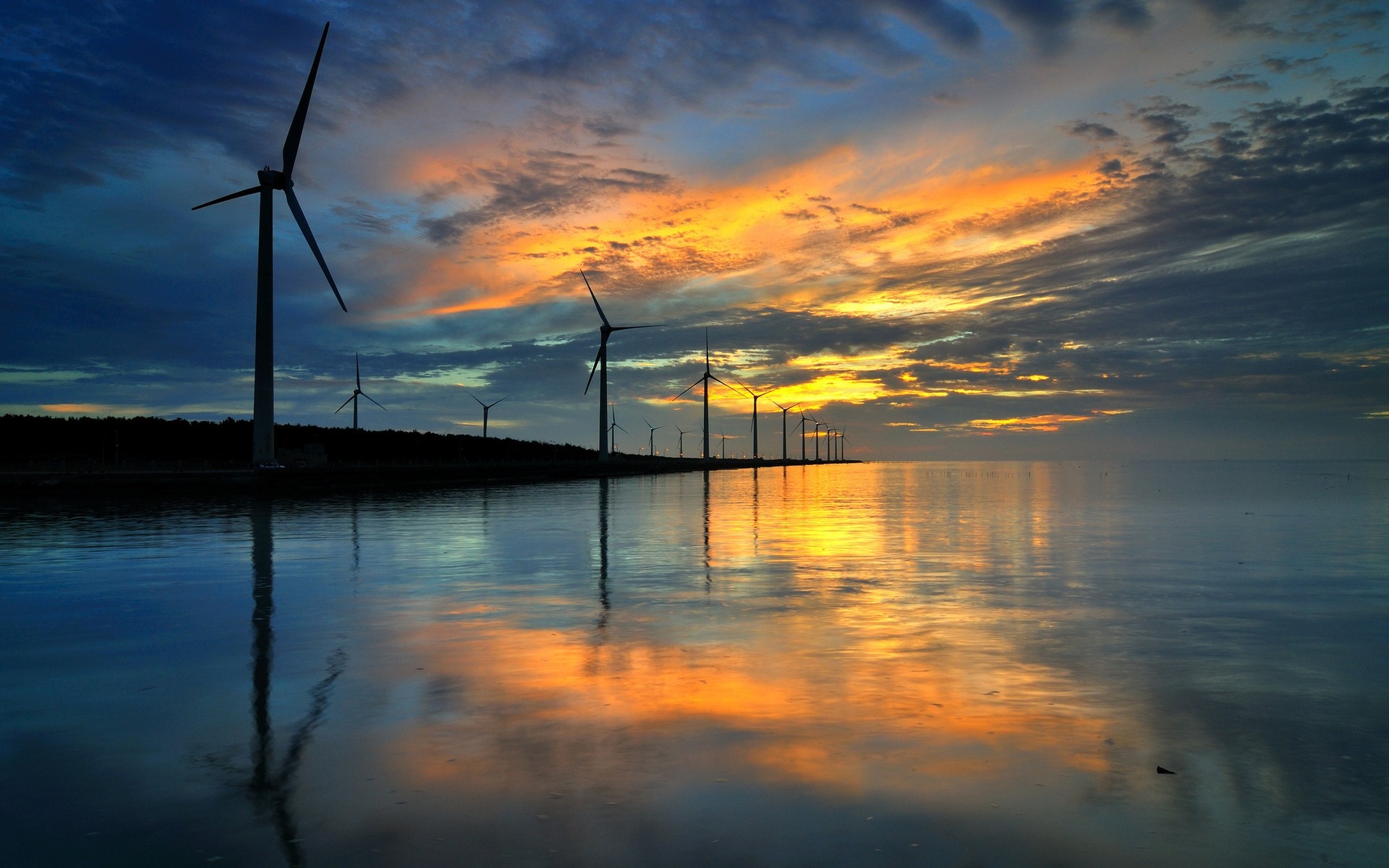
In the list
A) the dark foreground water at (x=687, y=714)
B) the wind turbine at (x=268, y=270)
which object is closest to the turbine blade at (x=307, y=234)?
the wind turbine at (x=268, y=270)

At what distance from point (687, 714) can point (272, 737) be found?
14.0ft

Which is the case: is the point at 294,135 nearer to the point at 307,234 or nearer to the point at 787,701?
the point at 307,234

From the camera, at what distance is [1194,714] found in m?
10.4

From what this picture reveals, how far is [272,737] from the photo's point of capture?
9266 millimetres

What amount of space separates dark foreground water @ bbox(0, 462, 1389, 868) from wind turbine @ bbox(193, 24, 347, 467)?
4058 cm

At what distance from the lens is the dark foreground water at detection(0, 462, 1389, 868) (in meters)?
6.93

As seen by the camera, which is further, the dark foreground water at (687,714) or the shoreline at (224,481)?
the shoreline at (224,481)

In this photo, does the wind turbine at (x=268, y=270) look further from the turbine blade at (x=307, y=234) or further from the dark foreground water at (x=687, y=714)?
the dark foreground water at (x=687, y=714)

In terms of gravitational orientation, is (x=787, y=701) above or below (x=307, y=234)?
below

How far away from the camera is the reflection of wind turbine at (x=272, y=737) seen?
278 inches

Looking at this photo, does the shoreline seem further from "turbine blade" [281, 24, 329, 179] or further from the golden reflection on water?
the golden reflection on water

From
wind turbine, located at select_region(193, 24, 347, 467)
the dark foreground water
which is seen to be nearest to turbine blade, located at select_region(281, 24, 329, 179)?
wind turbine, located at select_region(193, 24, 347, 467)

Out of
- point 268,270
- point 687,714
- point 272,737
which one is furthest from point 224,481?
→ point 687,714

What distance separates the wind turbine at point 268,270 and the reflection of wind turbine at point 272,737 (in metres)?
49.6
